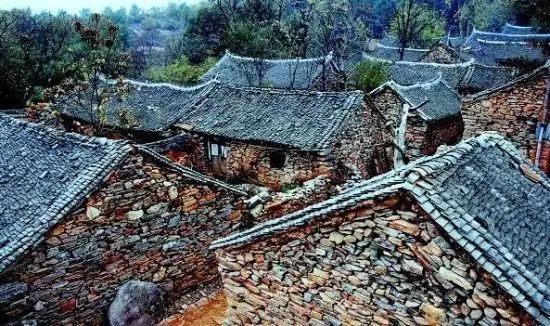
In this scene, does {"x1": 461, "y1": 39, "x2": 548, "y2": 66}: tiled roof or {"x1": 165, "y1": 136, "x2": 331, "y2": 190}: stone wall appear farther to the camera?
{"x1": 461, "y1": 39, "x2": 548, "y2": 66}: tiled roof

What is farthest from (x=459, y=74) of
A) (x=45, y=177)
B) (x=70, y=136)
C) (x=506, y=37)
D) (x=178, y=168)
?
(x=45, y=177)

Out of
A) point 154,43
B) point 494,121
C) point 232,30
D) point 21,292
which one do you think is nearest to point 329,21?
point 232,30

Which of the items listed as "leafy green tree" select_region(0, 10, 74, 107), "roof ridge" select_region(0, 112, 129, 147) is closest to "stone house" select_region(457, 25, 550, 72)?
"leafy green tree" select_region(0, 10, 74, 107)

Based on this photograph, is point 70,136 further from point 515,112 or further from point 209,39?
point 209,39

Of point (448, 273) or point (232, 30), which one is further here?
point (232, 30)

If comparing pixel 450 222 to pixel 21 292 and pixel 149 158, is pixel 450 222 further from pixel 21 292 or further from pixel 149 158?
pixel 21 292

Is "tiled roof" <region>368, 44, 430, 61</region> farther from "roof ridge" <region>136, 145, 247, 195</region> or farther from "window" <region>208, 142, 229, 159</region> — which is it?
"roof ridge" <region>136, 145, 247, 195</region>

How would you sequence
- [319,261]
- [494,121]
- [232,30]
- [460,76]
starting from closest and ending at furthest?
[319,261] < [494,121] < [460,76] < [232,30]
